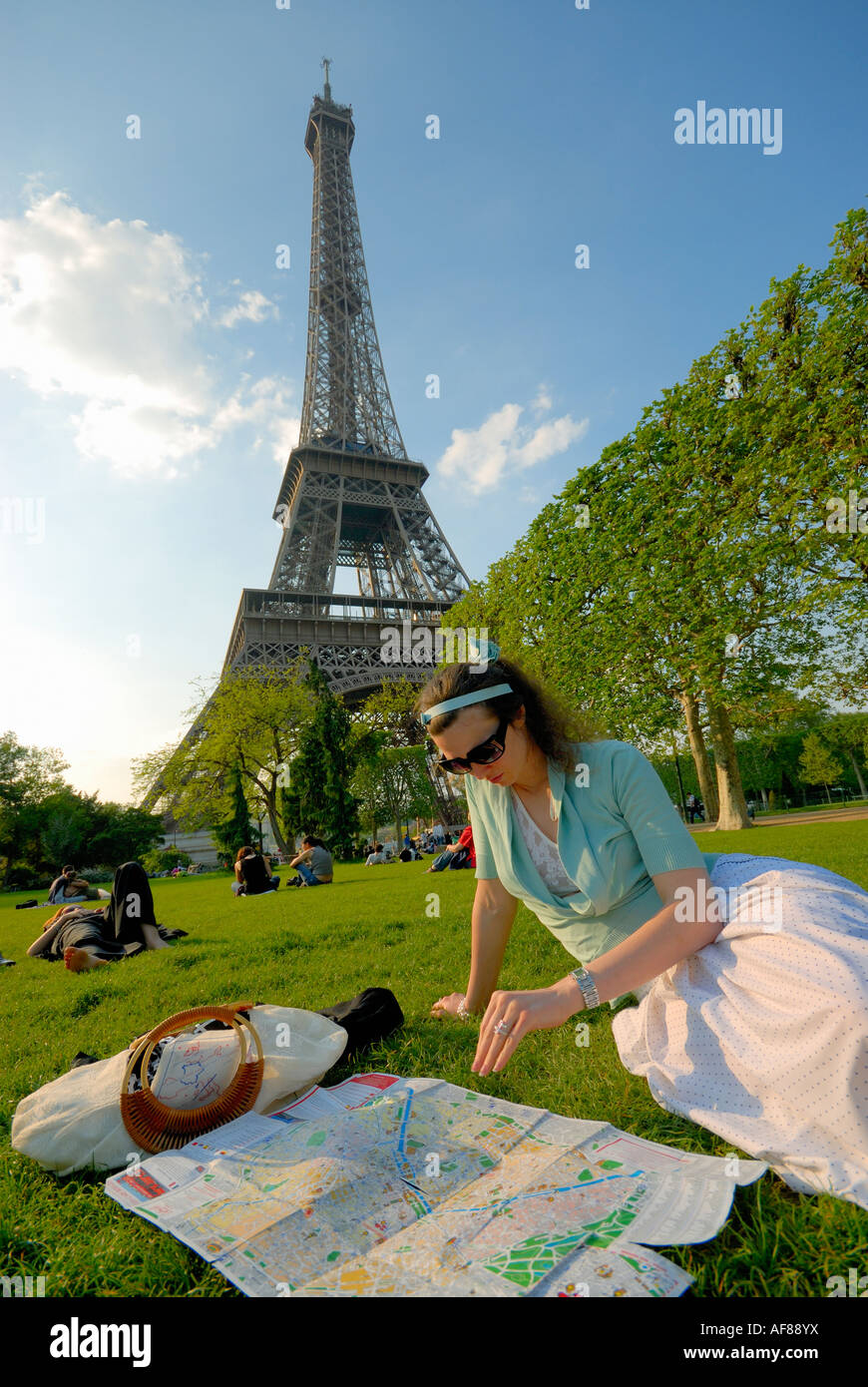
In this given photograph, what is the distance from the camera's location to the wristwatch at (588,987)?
2.10 meters

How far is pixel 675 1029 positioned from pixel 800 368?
15763 mm

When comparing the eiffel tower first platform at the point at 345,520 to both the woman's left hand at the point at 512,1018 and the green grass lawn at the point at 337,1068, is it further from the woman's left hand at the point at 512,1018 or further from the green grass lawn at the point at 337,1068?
the woman's left hand at the point at 512,1018

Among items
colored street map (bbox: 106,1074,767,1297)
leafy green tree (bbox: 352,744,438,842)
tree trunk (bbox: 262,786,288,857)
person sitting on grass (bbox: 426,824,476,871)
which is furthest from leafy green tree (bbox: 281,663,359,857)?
colored street map (bbox: 106,1074,767,1297)

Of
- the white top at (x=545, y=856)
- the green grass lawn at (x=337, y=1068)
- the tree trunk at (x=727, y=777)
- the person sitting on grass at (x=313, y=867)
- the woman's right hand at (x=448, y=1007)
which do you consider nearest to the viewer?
the green grass lawn at (x=337, y=1068)

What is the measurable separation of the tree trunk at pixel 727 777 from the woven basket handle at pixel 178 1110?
17.2 metres

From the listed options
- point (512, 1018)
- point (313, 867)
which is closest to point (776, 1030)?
point (512, 1018)

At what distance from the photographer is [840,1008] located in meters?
1.78

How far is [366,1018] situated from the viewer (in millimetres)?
3330

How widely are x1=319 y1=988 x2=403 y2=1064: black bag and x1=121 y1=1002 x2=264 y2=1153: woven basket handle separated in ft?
2.11

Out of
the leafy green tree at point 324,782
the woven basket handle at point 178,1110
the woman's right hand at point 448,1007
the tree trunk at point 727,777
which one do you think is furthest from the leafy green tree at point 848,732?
the woven basket handle at point 178,1110
